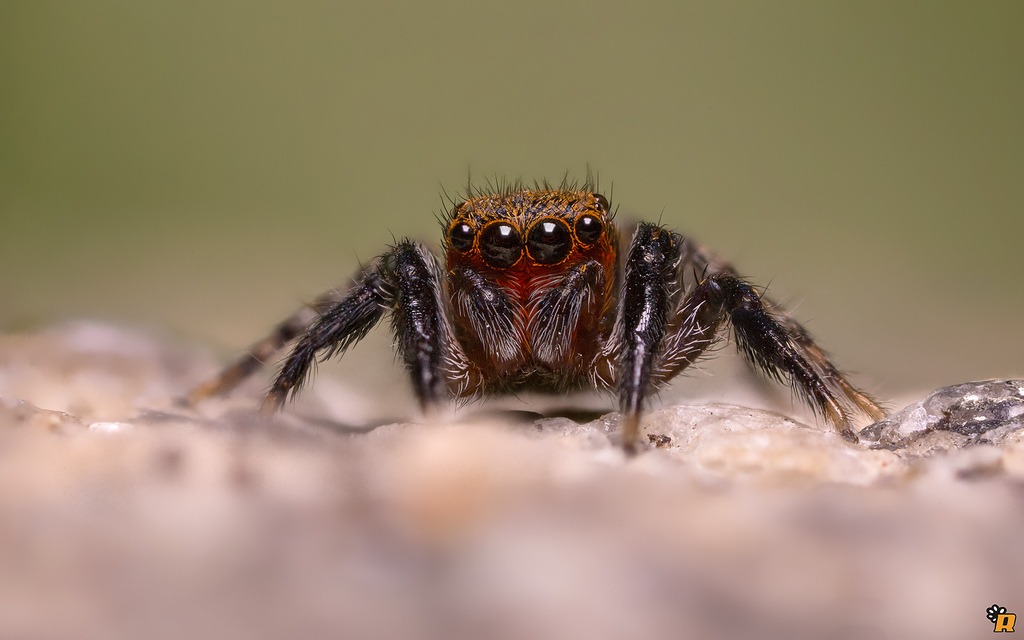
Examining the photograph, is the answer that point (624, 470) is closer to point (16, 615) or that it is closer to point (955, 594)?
point (955, 594)

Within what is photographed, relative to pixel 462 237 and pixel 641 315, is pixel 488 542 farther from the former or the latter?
pixel 462 237

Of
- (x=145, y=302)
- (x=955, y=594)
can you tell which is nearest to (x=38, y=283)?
(x=145, y=302)

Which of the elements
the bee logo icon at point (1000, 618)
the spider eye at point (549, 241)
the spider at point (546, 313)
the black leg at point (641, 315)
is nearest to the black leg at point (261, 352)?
the spider at point (546, 313)

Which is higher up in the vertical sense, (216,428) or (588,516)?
(216,428)

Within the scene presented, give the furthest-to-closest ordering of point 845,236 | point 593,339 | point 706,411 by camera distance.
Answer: point 845,236 → point 593,339 → point 706,411

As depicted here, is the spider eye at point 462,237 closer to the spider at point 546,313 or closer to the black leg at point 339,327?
the spider at point 546,313

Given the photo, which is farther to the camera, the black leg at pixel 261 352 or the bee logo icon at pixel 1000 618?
the black leg at pixel 261 352

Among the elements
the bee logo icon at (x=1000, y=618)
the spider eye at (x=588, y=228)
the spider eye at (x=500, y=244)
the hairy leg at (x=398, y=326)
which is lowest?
the bee logo icon at (x=1000, y=618)
